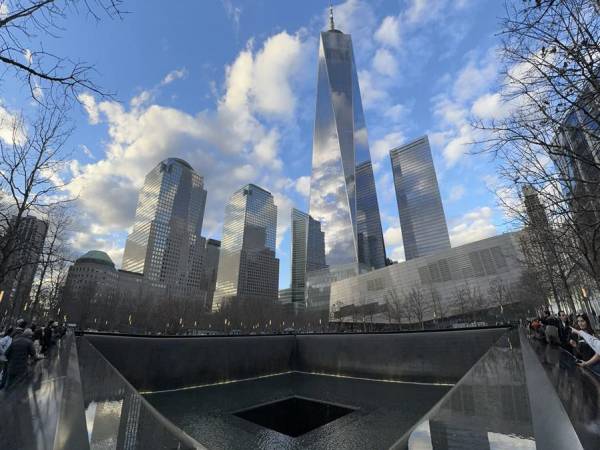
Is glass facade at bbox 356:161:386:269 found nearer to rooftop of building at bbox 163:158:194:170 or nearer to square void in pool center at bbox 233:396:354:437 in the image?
rooftop of building at bbox 163:158:194:170

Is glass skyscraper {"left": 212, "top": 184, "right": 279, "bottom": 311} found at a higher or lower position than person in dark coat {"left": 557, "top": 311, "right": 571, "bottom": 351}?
higher

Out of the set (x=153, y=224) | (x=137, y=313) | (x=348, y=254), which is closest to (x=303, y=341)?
(x=137, y=313)

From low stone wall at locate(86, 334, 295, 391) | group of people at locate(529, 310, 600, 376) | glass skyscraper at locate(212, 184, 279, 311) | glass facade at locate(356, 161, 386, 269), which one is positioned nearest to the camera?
group of people at locate(529, 310, 600, 376)

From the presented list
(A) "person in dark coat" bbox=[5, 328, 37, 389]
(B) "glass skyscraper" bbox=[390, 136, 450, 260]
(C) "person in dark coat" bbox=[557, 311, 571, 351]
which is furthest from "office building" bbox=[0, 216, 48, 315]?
(B) "glass skyscraper" bbox=[390, 136, 450, 260]

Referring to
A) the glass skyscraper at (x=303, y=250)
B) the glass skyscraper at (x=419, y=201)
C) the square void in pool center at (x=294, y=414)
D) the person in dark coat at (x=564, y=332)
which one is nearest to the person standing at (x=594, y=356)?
the person in dark coat at (x=564, y=332)

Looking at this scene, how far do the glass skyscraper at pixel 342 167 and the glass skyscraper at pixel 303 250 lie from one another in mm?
12398

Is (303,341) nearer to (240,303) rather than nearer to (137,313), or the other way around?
(137,313)

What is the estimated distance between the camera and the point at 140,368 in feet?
34.8

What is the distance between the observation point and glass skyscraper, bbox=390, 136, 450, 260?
412 feet

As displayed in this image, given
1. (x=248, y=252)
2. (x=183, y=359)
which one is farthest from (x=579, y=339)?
(x=248, y=252)

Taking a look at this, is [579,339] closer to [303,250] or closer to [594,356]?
[594,356]

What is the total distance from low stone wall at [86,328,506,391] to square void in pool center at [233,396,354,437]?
3.77 m

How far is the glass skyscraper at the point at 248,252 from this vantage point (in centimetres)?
15262

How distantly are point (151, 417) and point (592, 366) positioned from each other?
8.01 metres
